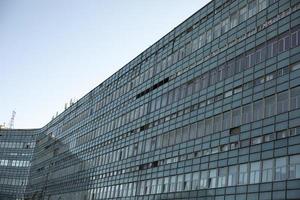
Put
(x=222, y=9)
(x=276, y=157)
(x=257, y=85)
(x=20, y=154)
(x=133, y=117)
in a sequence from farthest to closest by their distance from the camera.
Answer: (x=20, y=154) < (x=133, y=117) < (x=222, y=9) < (x=257, y=85) < (x=276, y=157)

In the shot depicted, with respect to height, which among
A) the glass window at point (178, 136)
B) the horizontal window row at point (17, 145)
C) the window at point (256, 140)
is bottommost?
the window at point (256, 140)

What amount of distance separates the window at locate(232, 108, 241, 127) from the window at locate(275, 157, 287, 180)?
6566mm

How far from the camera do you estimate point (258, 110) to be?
40.0 metres

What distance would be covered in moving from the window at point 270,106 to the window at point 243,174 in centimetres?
485

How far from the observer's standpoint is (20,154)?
128500mm

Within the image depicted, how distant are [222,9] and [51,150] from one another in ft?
222

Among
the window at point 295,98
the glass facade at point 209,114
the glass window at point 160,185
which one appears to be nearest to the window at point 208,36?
the glass facade at point 209,114

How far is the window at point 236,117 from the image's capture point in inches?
1657

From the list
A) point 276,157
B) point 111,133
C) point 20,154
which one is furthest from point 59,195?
point 276,157

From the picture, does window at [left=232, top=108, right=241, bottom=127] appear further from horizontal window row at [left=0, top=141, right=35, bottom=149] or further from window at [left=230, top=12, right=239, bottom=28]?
horizontal window row at [left=0, top=141, right=35, bottom=149]

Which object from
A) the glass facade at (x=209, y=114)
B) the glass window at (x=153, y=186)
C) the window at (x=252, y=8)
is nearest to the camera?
the glass facade at (x=209, y=114)

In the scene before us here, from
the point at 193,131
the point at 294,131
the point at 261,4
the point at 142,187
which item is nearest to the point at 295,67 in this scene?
the point at 294,131

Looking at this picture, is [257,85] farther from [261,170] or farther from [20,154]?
[20,154]

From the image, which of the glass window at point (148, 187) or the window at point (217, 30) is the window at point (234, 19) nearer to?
the window at point (217, 30)
